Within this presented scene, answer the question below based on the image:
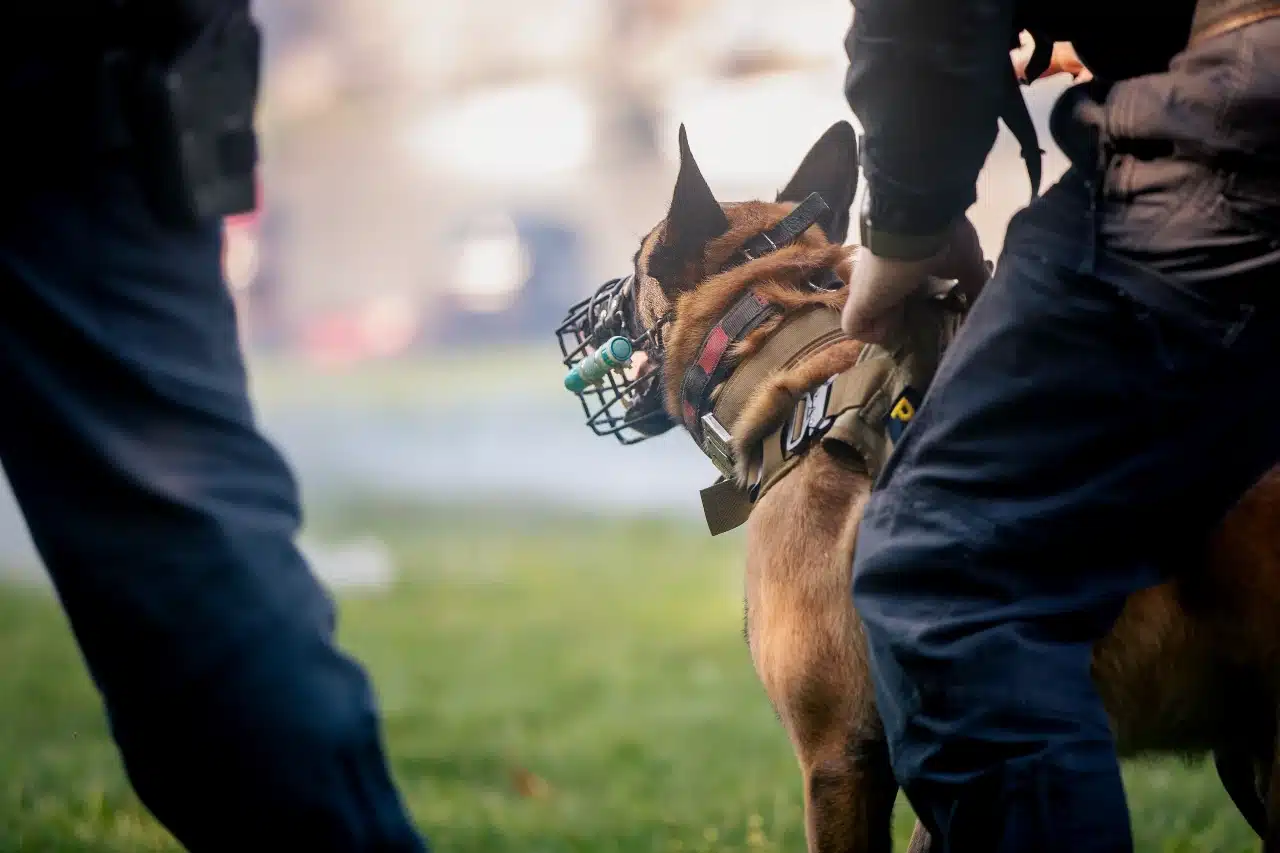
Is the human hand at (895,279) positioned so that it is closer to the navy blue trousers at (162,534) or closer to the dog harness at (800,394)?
the dog harness at (800,394)

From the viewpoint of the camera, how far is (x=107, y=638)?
3.83ft

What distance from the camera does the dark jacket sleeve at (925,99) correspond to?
1.24 metres

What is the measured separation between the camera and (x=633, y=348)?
2199 millimetres

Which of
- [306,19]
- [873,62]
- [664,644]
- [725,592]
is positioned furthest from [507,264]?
[873,62]

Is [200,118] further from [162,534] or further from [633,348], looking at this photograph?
[633,348]

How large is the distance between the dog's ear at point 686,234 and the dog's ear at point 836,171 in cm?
19

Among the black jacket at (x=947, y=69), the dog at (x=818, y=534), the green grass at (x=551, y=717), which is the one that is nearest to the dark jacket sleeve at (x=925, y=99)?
the black jacket at (x=947, y=69)

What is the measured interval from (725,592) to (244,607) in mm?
4980

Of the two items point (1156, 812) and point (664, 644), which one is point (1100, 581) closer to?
point (1156, 812)

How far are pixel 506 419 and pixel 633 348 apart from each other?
7540mm

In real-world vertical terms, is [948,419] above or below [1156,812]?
above

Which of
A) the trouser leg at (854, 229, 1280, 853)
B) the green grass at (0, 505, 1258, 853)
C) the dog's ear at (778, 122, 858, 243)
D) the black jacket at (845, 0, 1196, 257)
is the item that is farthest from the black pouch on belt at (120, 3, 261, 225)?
the green grass at (0, 505, 1258, 853)

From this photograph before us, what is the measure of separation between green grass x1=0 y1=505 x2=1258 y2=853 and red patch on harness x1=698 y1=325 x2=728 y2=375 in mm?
964

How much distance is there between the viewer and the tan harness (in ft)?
5.56
